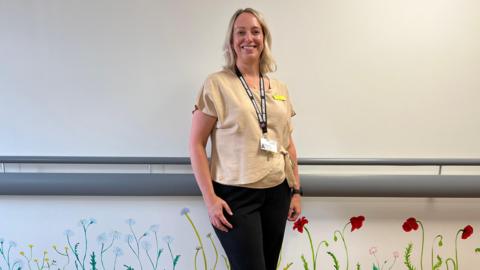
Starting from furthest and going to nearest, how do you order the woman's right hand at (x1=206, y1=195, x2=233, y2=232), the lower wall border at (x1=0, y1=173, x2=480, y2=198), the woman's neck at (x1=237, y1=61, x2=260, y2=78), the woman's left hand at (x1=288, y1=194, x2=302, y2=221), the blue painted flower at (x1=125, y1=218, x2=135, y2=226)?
the blue painted flower at (x1=125, y1=218, x2=135, y2=226) < the lower wall border at (x1=0, y1=173, x2=480, y2=198) < the woman's left hand at (x1=288, y1=194, x2=302, y2=221) < the woman's neck at (x1=237, y1=61, x2=260, y2=78) < the woman's right hand at (x1=206, y1=195, x2=233, y2=232)

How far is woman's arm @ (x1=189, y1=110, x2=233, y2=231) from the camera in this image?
41.2 inches

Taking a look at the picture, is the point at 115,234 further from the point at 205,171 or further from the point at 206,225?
the point at 205,171

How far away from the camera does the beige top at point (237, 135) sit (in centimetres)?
107

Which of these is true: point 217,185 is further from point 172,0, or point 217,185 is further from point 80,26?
point 80,26

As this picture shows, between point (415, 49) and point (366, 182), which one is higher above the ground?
point (415, 49)

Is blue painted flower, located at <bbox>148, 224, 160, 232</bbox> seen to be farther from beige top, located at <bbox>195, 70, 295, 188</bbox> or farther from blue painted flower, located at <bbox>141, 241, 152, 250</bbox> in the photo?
beige top, located at <bbox>195, 70, 295, 188</bbox>

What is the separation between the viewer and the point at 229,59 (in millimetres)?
1160

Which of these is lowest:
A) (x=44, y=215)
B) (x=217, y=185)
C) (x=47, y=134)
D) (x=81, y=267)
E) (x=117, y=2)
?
(x=81, y=267)

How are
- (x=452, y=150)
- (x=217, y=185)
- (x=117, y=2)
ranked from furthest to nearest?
(x=452, y=150) < (x=117, y=2) < (x=217, y=185)

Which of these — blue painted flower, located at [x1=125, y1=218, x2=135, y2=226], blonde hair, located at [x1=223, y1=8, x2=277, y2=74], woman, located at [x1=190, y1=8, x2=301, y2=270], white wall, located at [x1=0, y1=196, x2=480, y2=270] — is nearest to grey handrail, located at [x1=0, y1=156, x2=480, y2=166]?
white wall, located at [x1=0, y1=196, x2=480, y2=270]

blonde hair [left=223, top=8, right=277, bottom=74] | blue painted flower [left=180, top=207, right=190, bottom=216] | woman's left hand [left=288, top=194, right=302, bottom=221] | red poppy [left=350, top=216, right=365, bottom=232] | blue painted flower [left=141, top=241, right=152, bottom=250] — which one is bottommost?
blue painted flower [left=141, top=241, right=152, bottom=250]

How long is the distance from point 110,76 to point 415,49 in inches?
58.6

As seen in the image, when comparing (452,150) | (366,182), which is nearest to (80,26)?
(366,182)

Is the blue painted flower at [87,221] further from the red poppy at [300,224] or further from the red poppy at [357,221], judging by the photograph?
the red poppy at [357,221]
